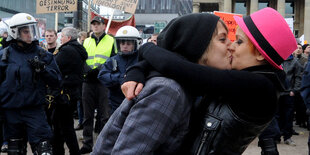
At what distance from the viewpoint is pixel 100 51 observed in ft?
23.0

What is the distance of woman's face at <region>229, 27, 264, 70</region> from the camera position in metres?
1.79

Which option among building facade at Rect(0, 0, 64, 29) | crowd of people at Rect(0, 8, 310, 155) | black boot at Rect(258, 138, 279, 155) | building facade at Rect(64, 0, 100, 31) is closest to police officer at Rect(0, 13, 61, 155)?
black boot at Rect(258, 138, 279, 155)

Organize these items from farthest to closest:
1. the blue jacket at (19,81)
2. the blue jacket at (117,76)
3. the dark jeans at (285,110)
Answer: the dark jeans at (285,110) < the blue jacket at (117,76) < the blue jacket at (19,81)

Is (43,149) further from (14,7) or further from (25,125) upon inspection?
(14,7)

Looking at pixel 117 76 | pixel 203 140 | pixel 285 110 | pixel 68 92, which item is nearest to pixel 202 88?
pixel 203 140

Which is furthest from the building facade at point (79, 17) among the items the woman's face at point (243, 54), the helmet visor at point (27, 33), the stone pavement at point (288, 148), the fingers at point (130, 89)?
the fingers at point (130, 89)

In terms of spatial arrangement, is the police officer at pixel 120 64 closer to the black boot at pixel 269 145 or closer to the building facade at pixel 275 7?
the black boot at pixel 269 145

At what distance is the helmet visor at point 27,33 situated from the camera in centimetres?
454

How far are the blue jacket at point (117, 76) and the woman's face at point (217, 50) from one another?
3.89 metres

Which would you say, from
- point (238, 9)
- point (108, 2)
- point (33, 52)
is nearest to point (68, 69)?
point (33, 52)

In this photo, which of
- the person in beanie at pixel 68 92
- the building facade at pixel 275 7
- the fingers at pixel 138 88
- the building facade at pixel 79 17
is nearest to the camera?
the fingers at pixel 138 88

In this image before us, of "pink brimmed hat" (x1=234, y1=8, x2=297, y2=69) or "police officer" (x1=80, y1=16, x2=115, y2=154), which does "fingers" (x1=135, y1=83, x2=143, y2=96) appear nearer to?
"pink brimmed hat" (x1=234, y1=8, x2=297, y2=69)

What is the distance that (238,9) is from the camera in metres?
67.6

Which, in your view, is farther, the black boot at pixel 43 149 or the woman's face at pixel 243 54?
the black boot at pixel 43 149
